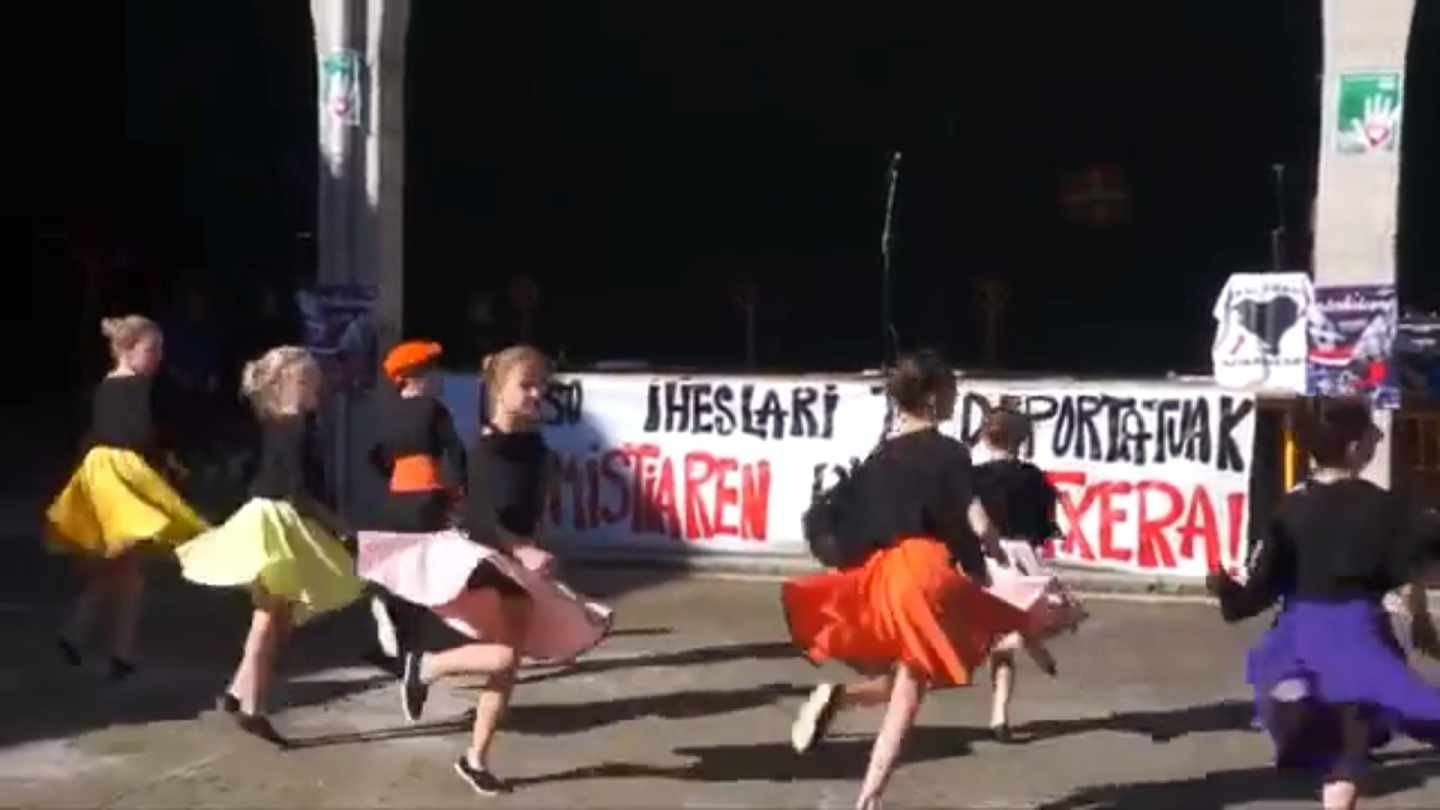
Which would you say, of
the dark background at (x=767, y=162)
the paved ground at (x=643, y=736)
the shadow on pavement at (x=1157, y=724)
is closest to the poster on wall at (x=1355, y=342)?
the paved ground at (x=643, y=736)

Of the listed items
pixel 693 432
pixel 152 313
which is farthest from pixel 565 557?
pixel 152 313

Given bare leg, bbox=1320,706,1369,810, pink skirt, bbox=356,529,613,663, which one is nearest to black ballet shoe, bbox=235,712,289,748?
pink skirt, bbox=356,529,613,663

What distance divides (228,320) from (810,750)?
523 inches

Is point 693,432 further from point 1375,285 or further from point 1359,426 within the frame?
point 1359,426

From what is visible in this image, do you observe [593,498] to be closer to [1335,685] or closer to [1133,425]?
[1133,425]

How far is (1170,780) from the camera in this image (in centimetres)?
765

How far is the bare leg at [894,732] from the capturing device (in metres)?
6.64

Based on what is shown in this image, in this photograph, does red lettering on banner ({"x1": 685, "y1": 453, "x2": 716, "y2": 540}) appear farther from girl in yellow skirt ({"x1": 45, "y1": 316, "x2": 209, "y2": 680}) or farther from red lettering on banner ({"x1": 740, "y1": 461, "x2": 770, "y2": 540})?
girl in yellow skirt ({"x1": 45, "y1": 316, "x2": 209, "y2": 680})

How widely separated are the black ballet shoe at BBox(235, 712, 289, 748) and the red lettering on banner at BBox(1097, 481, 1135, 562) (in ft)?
17.1

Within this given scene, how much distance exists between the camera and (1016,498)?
8.24 m

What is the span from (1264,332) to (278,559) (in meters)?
5.91

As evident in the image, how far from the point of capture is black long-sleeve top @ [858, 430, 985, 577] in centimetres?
671

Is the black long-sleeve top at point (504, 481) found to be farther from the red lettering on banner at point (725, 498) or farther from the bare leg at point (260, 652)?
the red lettering on banner at point (725, 498)

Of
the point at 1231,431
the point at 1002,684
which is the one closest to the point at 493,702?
the point at 1002,684
